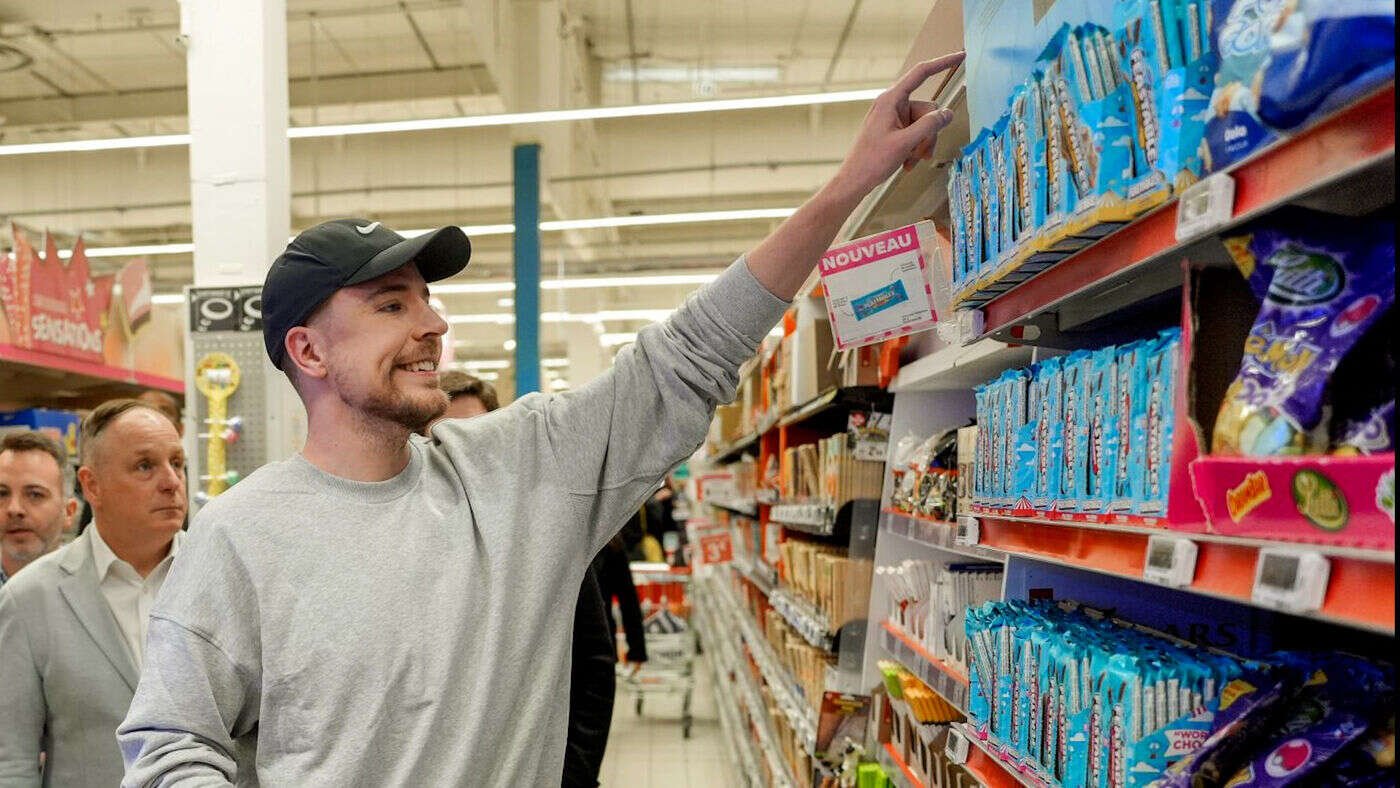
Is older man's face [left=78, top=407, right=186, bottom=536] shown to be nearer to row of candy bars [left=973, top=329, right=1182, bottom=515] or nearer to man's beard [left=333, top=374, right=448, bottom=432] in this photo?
man's beard [left=333, top=374, right=448, bottom=432]

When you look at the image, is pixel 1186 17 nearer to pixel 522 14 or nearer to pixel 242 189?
pixel 242 189

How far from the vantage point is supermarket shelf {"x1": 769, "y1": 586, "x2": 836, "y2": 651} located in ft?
11.8

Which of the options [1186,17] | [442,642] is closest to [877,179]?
[1186,17]

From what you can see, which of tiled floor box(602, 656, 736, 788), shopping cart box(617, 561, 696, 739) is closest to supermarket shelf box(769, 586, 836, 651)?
tiled floor box(602, 656, 736, 788)

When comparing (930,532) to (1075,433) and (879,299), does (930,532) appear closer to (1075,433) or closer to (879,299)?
(879,299)

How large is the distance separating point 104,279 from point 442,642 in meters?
6.57

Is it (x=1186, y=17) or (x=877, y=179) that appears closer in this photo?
(x=1186, y=17)

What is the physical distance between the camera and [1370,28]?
0.87 m

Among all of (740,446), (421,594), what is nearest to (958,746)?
(421,594)

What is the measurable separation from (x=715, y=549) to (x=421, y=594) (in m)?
6.61

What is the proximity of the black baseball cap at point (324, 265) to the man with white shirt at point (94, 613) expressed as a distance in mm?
1226

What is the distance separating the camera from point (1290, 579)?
97cm

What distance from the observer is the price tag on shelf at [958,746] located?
6.44ft

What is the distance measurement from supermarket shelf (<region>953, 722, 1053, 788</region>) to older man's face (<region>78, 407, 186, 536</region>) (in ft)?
6.55
